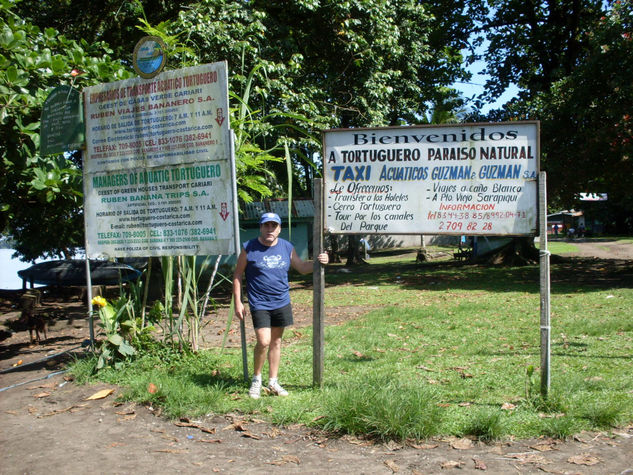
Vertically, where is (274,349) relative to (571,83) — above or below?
below

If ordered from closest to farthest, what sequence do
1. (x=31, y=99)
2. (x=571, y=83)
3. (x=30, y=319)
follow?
(x=31, y=99), (x=30, y=319), (x=571, y=83)

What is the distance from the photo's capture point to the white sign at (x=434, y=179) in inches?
206

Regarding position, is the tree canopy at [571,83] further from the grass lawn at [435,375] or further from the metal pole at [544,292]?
the metal pole at [544,292]

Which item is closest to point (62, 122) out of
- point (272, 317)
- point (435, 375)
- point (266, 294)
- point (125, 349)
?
point (125, 349)

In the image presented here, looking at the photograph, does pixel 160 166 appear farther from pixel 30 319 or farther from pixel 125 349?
pixel 30 319

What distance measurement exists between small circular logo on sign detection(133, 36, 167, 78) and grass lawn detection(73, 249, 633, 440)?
3.05m

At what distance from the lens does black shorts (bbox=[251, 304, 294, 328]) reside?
532 centimetres

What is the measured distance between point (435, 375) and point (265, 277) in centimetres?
216

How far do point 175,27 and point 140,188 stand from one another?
6697 mm

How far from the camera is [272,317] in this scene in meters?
5.42

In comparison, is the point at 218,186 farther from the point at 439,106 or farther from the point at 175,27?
the point at 439,106

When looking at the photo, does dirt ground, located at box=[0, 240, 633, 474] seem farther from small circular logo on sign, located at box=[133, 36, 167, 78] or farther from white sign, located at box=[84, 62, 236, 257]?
small circular logo on sign, located at box=[133, 36, 167, 78]

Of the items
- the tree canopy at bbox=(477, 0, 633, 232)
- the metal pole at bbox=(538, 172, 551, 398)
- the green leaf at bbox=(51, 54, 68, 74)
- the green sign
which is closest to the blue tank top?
the metal pole at bbox=(538, 172, 551, 398)

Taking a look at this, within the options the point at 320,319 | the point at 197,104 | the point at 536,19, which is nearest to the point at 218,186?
the point at 197,104
